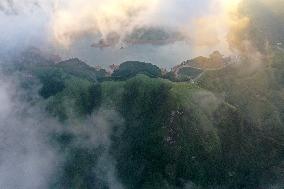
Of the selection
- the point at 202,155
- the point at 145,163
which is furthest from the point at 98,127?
the point at 202,155

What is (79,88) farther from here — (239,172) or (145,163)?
(239,172)

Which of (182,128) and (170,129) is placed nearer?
(182,128)

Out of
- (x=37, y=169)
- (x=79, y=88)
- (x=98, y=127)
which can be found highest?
(x=79, y=88)

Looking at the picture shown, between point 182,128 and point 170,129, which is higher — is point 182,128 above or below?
above

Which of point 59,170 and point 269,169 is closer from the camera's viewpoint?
point 269,169

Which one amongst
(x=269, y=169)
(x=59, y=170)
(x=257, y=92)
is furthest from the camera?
(x=257, y=92)

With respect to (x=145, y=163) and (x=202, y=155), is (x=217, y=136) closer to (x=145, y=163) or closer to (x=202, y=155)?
(x=202, y=155)

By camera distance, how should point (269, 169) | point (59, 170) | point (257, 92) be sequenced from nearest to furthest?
point (269, 169), point (59, 170), point (257, 92)

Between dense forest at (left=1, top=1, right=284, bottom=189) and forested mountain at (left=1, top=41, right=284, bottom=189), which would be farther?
dense forest at (left=1, top=1, right=284, bottom=189)

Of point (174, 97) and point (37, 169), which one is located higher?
point (174, 97)

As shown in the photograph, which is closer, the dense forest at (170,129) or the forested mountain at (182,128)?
the forested mountain at (182,128)
